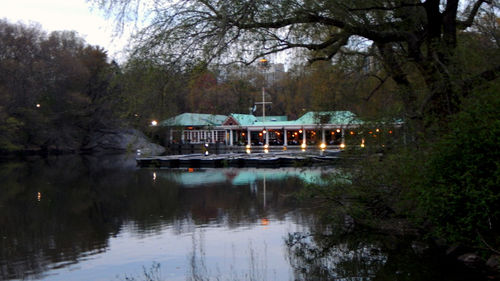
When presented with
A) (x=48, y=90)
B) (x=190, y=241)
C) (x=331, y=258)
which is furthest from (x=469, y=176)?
(x=48, y=90)

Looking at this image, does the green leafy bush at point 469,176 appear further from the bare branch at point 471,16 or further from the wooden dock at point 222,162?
the wooden dock at point 222,162

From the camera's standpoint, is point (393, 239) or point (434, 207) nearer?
point (434, 207)

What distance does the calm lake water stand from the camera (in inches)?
362

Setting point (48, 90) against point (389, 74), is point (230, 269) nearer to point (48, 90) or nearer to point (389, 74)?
point (389, 74)

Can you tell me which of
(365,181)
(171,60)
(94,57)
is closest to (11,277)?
(171,60)

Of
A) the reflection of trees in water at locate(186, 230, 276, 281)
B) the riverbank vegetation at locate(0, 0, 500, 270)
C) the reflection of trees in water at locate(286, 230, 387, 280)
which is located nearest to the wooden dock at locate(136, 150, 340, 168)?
the riverbank vegetation at locate(0, 0, 500, 270)

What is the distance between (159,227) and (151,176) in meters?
14.9

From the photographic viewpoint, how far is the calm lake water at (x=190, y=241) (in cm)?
919

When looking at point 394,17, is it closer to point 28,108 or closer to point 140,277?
point 140,277

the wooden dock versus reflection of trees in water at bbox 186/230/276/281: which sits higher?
the wooden dock

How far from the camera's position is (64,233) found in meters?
13.0

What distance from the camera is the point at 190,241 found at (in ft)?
38.3

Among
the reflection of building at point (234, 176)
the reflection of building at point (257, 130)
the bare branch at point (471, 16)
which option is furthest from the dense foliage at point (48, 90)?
the bare branch at point (471, 16)

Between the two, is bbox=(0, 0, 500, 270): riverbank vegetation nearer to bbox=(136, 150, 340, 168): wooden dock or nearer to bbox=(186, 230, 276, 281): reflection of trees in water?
bbox=(186, 230, 276, 281): reflection of trees in water
